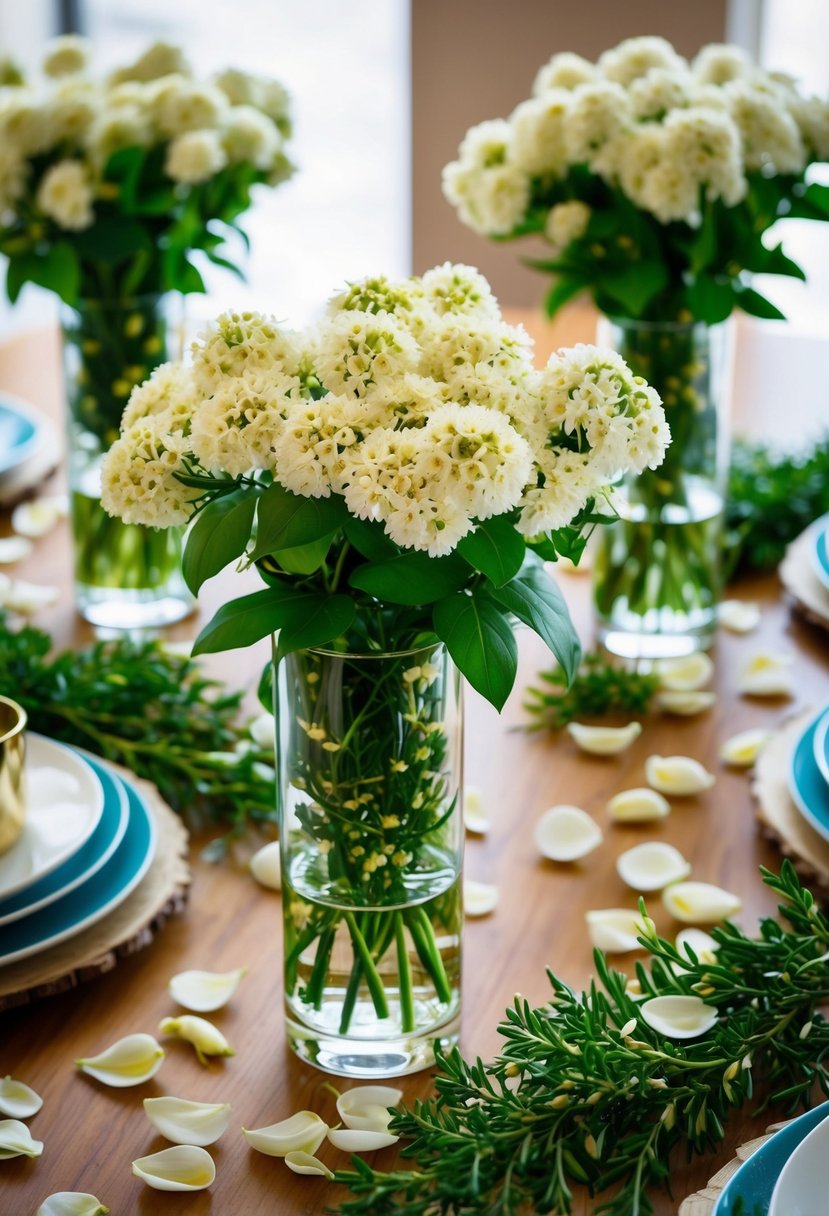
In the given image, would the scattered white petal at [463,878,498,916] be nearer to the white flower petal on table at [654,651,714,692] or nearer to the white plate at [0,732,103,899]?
the white plate at [0,732,103,899]

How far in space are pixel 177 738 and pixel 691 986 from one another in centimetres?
57

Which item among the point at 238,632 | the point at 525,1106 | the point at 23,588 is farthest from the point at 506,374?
the point at 23,588

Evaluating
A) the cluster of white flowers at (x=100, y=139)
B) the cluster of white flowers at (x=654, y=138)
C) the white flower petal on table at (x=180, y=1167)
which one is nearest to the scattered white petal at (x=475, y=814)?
the white flower petal on table at (x=180, y=1167)

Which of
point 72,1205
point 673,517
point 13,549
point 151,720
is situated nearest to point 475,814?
point 151,720

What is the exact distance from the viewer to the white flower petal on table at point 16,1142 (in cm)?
89

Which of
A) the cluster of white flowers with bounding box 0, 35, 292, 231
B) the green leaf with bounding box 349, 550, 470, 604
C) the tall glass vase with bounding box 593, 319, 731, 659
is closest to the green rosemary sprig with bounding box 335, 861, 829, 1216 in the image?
the green leaf with bounding box 349, 550, 470, 604

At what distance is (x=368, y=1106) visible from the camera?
92 cm

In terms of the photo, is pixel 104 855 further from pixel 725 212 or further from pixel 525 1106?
pixel 725 212

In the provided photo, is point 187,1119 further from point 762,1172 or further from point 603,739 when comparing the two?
point 603,739

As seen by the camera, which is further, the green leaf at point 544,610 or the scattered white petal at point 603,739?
the scattered white petal at point 603,739

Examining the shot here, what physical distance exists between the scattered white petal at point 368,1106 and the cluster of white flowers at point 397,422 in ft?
1.24

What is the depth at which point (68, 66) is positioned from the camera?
1723 mm

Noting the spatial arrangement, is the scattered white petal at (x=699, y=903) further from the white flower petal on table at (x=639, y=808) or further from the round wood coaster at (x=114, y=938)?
the round wood coaster at (x=114, y=938)

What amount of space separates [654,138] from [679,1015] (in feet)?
2.66
